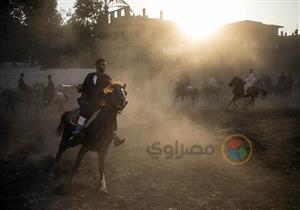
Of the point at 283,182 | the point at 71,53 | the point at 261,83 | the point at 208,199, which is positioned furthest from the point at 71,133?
the point at 71,53

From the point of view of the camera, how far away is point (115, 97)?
7535 mm

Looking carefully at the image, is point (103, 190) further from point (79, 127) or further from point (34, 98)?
point (34, 98)

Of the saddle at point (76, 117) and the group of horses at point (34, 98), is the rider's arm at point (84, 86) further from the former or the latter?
the group of horses at point (34, 98)

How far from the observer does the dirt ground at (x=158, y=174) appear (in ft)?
23.9

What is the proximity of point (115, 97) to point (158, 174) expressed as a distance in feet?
8.73

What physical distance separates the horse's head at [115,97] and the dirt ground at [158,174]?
1.82m

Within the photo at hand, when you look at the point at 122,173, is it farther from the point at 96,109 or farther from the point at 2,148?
the point at 2,148

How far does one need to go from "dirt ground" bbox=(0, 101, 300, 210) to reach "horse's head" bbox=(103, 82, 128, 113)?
1.82m

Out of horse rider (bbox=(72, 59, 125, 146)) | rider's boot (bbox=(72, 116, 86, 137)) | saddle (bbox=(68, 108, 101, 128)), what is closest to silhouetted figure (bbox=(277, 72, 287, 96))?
saddle (bbox=(68, 108, 101, 128))

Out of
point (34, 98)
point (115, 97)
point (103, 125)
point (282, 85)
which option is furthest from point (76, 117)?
point (282, 85)

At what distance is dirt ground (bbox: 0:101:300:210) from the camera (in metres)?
Result: 7.29

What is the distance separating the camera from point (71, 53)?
3812 cm

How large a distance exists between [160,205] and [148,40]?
43.9 meters

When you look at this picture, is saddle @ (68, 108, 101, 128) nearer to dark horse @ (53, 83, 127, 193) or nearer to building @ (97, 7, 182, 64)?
dark horse @ (53, 83, 127, 193)
